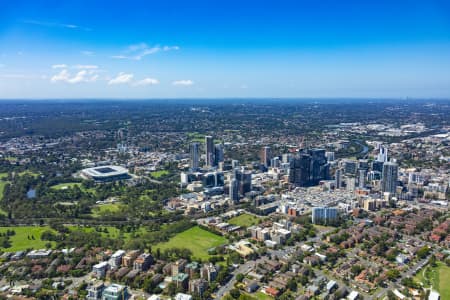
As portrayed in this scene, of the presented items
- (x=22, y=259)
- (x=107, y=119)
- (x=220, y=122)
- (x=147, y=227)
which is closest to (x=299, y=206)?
(x=147, y=227)

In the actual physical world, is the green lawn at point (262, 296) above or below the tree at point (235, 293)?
below

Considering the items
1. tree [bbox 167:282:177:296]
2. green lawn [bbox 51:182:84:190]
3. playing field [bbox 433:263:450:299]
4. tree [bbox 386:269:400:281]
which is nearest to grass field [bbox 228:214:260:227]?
tree [bbox 167:282:177:296]

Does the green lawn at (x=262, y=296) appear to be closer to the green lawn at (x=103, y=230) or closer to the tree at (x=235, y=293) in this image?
the tree at (x=235, y=293)

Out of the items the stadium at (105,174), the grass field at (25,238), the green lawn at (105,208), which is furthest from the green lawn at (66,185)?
the grass field at (25,238)

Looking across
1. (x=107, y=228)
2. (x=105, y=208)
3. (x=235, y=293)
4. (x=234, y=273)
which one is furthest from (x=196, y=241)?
(x=105, y=208)

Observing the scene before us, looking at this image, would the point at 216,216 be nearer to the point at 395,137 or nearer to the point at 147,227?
the point at 147,227

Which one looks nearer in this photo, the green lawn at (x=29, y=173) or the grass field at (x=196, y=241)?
the grass field at (x=196, y=241)
